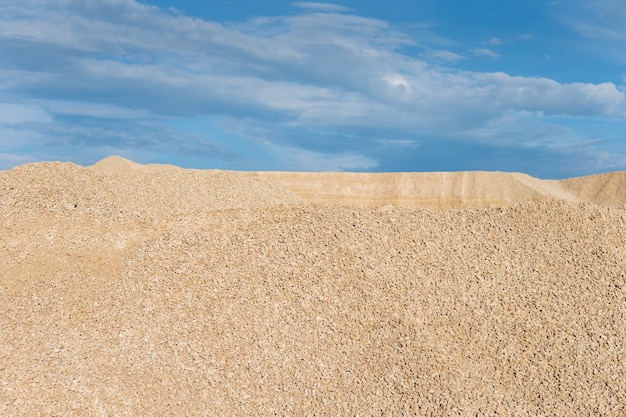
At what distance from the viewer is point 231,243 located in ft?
25.3

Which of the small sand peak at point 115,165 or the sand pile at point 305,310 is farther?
the small sand peak at point 115,165

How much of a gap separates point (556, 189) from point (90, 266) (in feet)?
46.0

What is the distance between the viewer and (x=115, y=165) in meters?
19.6

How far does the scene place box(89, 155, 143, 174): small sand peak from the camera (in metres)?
19.2

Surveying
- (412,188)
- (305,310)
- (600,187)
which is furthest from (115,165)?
(600,187)

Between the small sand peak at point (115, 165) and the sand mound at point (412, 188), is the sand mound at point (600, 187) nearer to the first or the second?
the sand mound at point (412, 188)

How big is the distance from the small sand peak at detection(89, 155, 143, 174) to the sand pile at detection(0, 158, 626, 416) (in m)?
10.1

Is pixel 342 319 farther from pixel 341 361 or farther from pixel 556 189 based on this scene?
pixel 556 189

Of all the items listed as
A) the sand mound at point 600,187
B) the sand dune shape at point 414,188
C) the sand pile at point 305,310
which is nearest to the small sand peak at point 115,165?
the sand dune shape at point 414,188

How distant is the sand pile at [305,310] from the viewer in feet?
20.4

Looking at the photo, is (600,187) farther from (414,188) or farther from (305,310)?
(305,310)

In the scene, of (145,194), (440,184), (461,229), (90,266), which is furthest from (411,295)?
(440,184)

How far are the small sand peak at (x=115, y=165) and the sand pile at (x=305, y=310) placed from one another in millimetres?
10089

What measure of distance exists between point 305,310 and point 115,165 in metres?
14.5
